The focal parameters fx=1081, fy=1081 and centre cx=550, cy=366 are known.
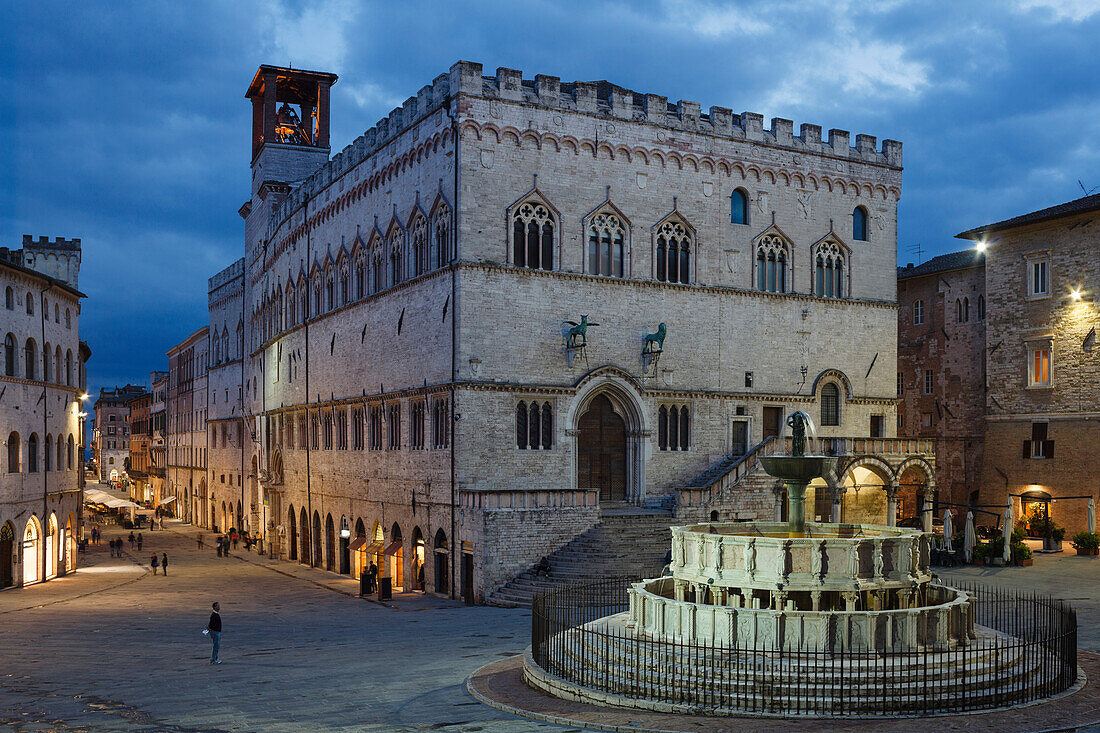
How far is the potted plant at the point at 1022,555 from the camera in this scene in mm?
37906

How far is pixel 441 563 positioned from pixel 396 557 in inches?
→ 172

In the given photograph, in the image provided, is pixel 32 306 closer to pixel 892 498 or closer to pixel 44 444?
pixel 44 444

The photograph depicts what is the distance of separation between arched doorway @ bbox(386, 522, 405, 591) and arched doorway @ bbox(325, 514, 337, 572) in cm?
708

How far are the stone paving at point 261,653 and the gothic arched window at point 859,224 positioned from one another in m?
14.8

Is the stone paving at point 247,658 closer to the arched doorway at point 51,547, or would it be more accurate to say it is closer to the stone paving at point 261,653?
the stone paving at point 261,653

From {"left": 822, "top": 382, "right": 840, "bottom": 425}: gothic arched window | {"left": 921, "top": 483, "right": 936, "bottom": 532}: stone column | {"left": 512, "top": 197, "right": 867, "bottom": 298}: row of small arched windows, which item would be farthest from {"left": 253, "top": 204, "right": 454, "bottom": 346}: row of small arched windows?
{"left": 921, "top": 483, "right": 936, "bottom": 532}: stone column

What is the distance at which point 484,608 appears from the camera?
109 feet

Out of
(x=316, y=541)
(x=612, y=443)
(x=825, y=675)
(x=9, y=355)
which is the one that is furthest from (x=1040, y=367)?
(x=9, y=355)

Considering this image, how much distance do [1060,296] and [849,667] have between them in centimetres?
3515

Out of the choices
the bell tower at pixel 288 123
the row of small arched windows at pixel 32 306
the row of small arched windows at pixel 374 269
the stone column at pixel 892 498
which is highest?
the bell tower at pixel 288 123

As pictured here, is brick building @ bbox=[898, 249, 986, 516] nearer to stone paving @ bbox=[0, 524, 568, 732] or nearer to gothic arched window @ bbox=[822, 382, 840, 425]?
gothic arched window @ bbox=[822, 382, 840, 425]

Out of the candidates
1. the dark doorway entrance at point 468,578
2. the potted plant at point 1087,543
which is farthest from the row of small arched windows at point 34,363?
the potted plant at point 1087,543

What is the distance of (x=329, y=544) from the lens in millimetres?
48438

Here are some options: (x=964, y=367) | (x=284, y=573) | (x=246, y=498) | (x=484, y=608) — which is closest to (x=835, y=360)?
(x=964, y=367)
